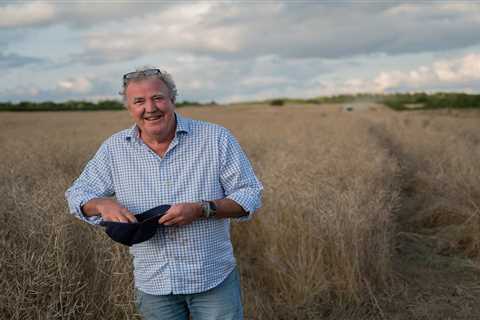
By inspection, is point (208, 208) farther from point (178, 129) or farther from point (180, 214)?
point (178, 129)

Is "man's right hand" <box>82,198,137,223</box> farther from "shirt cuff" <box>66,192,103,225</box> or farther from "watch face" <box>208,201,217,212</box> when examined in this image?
"watch face" <box>208,201,217,212</box>

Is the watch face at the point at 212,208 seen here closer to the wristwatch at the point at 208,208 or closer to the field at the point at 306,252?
the wristwatch at the point at 208,208

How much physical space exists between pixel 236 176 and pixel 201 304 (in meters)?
0.62

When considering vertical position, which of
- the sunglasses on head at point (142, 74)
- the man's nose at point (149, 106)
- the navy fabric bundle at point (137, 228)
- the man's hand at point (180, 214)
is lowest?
the navy fabric bundle at point (137, 228)

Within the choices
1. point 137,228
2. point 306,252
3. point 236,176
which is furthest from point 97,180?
point 306,252

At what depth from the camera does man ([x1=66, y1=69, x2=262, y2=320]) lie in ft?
7.93

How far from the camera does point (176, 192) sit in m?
2.42

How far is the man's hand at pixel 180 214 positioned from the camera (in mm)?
2264

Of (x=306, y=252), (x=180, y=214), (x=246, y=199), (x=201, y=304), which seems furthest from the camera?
(x=306, y=252)

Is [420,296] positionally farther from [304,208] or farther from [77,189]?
[77,189]

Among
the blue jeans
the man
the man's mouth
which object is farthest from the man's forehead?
the blue jeans

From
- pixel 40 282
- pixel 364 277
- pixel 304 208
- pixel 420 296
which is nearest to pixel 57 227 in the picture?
pixel 40 282

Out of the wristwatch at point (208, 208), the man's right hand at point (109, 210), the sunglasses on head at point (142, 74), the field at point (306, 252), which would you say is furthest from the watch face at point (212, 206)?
the field at point (306, 252)

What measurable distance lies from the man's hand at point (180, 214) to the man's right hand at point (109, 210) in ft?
0.49
